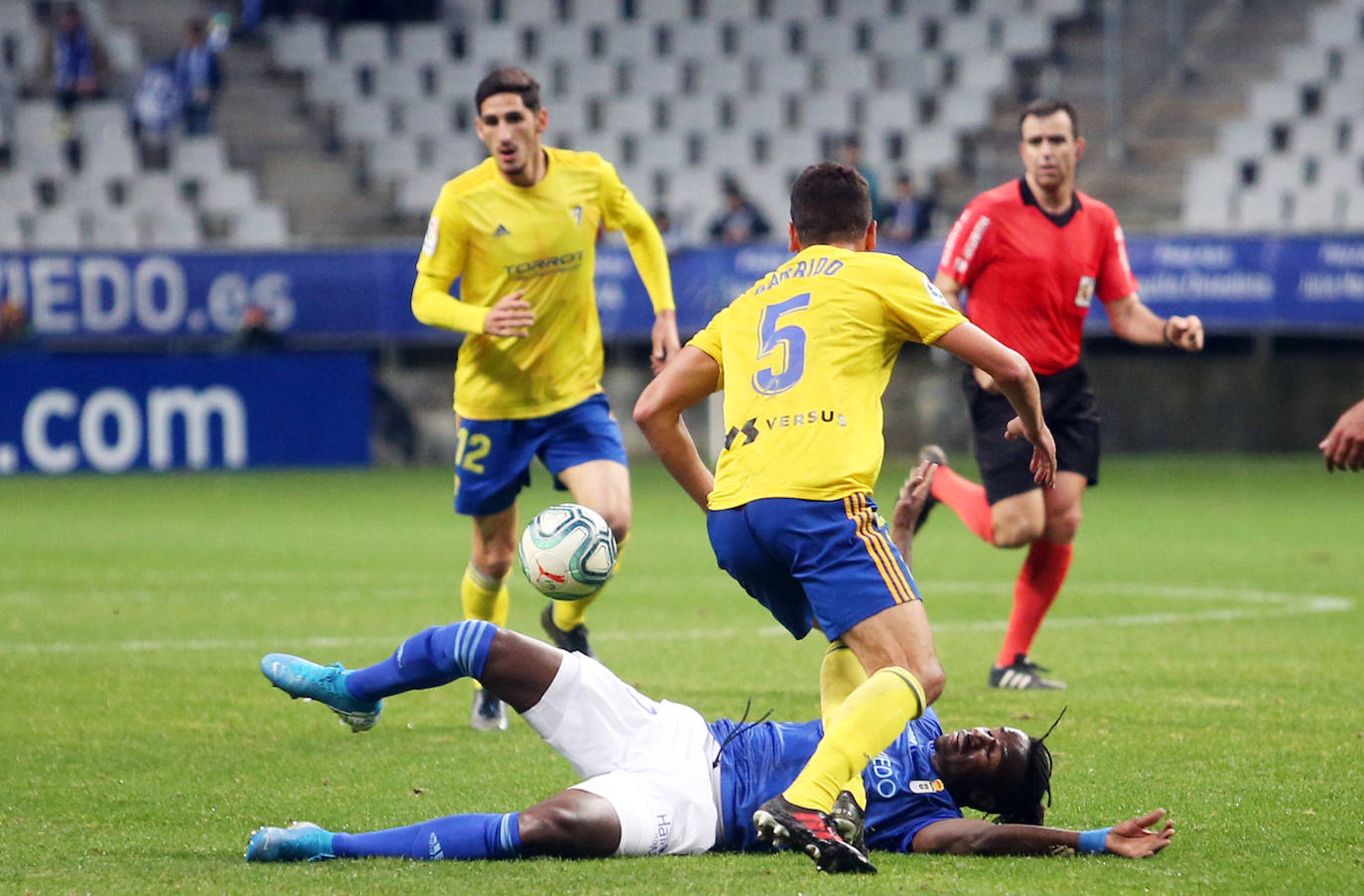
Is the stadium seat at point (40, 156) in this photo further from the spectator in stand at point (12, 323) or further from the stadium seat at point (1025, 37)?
the stadium seat at point (1025, 37)

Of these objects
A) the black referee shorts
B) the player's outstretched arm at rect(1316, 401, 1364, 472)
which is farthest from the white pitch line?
the player's outstretched arm at rect(1316, 401, 1364, 472)

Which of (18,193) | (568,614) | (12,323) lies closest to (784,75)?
(18,193)

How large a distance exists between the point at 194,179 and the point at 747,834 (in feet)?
67.1

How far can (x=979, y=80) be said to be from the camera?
24.7 metres

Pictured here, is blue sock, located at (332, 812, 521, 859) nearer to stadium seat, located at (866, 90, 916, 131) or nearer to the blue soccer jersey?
Result: the blue soccer jersey

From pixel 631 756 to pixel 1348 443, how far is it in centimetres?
223

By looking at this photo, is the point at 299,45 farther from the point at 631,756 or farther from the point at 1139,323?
the point at 631,756

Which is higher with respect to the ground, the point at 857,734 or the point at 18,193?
the point at 857,734

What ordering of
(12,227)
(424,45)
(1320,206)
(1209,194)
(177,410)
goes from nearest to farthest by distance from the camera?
(177,410), (1320,206), (1209,194), (12,227), (424,45)

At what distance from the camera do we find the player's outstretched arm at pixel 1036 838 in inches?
180

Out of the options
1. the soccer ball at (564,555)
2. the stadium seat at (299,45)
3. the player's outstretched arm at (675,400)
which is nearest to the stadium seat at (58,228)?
the stadium seat at (299,45)

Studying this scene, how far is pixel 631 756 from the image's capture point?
4.75 meters

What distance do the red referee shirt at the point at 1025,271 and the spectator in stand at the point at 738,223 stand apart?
1314 cm

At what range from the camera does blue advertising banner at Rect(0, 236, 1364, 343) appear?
20.6 m
